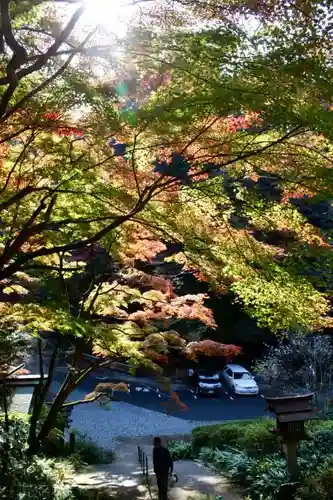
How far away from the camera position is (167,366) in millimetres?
26547

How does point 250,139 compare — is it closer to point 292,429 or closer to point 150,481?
point 292,429

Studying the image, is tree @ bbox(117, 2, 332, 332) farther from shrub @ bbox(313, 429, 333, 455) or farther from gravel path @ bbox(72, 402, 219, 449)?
gravel path @ bbox(72, 402, 219, 449)

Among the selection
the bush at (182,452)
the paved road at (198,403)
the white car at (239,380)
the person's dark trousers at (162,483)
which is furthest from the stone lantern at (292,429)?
the white car at (239,380)

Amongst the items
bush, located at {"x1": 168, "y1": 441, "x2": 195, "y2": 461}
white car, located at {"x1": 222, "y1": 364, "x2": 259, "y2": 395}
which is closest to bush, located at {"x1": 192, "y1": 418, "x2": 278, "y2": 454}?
bush, located at {"x1": 168, "y1": 441, "x2": 195, "y2": 461}

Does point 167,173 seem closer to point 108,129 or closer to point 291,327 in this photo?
point 108,129

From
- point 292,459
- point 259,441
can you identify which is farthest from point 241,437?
point 292,459

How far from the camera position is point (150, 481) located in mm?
10500

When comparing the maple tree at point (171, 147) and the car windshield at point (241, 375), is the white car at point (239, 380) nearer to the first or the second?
the car windshield at point (241, 375)

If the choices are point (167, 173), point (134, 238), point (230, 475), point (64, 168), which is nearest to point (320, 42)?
point (167, 173)

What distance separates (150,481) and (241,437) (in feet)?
9.21

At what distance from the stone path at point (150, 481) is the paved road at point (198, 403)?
7338 millimetres

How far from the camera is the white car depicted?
23.0 m

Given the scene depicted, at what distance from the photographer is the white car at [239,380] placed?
907 inches

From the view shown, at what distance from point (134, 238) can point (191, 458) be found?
792 cm
